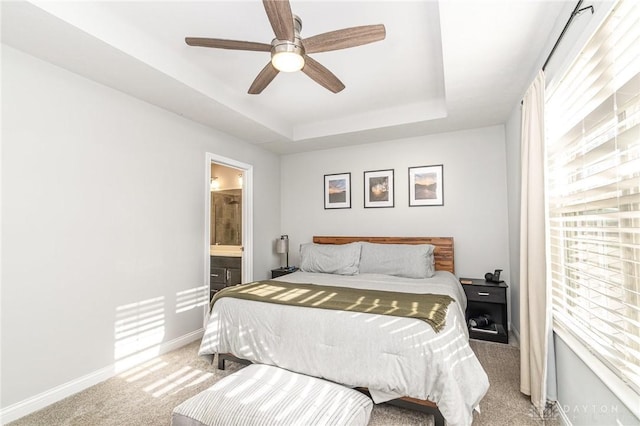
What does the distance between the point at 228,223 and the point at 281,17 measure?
13.0 ft

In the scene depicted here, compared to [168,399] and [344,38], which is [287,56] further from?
[168,399]

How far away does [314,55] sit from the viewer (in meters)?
2.55

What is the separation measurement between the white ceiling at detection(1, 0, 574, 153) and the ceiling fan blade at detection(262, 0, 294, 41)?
42 centimetres

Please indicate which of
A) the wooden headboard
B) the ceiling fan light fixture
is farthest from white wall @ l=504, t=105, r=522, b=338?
the ceiling fan light fixture

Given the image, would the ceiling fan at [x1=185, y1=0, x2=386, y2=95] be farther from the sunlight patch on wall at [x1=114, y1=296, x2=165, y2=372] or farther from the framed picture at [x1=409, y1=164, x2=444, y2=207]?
the framed picture at [x1=409, y1=164, x2=444, y2=207]

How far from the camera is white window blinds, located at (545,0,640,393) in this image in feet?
3.89

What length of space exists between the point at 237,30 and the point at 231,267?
3.26 m

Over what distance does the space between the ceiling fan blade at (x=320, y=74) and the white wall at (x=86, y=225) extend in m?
1.82

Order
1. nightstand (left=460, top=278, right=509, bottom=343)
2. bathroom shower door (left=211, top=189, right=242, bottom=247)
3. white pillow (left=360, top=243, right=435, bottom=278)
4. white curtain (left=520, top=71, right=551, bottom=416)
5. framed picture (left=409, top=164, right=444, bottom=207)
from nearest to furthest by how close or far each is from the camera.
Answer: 1. white curtain (left=520, top=71, right=551, bottom=416)
2. nightstand (left=460, top=278, right=509, bottom=343)
3. white pillow (left=360, top=243, right=435, bottom=278)
4. framed picture (left=409, top=164, right=444, bottom=207)
5. bathroom shower door (left=211, top=189, right=242, bottom=247)

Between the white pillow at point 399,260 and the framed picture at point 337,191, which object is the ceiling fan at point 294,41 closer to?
the white pillow at point 399,260

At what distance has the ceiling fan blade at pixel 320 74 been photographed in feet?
6.63

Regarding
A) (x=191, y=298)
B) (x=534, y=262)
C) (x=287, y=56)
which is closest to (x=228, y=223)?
(x=191, y=298)

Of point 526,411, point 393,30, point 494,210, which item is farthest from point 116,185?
point 494,210

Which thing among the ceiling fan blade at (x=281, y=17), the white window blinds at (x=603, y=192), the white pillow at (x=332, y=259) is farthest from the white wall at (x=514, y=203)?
the ceiling fan blade at (x=281, y=17)
